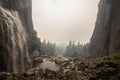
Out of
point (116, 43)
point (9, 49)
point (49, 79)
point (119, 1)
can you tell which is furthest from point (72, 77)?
point (119, 1)

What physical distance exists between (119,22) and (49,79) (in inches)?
1145

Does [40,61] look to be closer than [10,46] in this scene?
No

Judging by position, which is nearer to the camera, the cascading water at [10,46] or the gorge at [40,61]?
the gorge at [40,61]

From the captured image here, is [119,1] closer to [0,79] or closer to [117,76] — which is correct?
[117,76]

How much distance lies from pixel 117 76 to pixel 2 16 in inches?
883

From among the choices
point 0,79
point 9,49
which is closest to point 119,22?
point 9,49

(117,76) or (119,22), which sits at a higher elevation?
(119,22)

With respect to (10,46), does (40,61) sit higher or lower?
higher

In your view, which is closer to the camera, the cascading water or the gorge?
the gorge

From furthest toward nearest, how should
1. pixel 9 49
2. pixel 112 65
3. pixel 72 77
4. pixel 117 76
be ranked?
pixel 9 49, pixel 72 77, pixel 112 65, pixel 117 76

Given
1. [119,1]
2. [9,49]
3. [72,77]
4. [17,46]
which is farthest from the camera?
[119,1]

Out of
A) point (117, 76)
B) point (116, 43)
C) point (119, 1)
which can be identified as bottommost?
point (117, 76)

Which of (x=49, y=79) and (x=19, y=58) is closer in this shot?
(x=49, y=79)

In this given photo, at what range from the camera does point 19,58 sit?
4662cm
